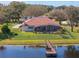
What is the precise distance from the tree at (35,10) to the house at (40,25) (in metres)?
0.08

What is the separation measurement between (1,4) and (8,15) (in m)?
0.21

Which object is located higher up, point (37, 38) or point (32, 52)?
point (37, 38)

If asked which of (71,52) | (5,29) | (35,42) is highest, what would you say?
(5,29)

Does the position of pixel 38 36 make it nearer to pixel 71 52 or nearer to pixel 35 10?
pixel 35 10

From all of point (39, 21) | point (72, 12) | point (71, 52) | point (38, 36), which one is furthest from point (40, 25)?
point (71, 52)

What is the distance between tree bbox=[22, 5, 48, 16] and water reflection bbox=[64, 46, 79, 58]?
70 cm

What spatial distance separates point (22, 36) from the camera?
194 inches

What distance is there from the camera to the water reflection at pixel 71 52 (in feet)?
16.1

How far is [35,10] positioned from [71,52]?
879mm

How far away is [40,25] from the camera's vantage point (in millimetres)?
4918

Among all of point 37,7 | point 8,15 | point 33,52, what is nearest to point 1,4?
point 8,15

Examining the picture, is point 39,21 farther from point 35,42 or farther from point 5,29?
point 5,29

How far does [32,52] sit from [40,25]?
444mm

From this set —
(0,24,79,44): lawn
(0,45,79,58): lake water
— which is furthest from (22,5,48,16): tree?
(0,45,79,58): lake water
